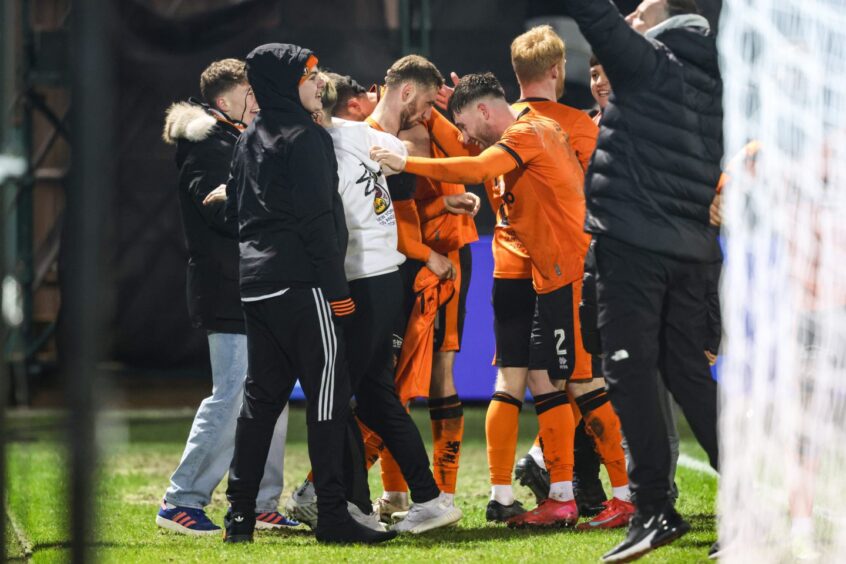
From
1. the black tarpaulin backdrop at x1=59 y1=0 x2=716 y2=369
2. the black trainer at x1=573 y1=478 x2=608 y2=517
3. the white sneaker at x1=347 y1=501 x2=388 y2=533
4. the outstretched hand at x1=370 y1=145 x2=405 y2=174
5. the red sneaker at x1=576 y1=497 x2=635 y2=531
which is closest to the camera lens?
the outstretched hand at x1=370 y1=145 x2=405 y2=174

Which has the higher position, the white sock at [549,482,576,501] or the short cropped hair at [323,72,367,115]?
the short cropped hair at [323,72,367,115]

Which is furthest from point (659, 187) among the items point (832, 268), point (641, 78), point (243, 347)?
point (243, 347)

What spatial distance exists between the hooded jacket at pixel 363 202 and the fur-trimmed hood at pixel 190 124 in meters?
0.59

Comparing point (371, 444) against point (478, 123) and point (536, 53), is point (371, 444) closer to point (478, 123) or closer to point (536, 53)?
point (478, 123)

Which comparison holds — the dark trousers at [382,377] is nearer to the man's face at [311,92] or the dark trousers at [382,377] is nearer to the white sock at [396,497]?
the white sock at [396,497]

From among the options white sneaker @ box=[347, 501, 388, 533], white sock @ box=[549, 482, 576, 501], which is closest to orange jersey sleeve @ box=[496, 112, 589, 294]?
white sock @ box=[549, 482, 576, 501]

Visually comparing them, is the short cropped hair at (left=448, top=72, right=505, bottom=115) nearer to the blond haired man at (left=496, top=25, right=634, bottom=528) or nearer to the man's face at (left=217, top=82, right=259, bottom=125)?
the blond haired man at (left=496, top=25, right=634, bottom=528)

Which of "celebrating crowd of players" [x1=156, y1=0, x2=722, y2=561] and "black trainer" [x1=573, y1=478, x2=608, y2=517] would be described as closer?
"celebrating crowd of players" [x1=156, y1=0, x2=722, y2=561]

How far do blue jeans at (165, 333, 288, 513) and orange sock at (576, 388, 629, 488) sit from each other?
1.32 m

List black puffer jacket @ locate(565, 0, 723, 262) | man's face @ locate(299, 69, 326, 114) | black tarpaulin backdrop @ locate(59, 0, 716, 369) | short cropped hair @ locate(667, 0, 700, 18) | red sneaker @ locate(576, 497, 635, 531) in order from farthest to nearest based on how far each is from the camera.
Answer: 1. black tarpaulin backdrop @ locate(59, 0, 716, 369)
2. red sneaker @ locate(576, 497, 635, 531)
3. man's face @ locate(299, 69, 326, 114)
4. short cropped hair @ locate(667, 0, 700, 18)
5. black puffer jacket @ locate(565, 0, 723, 262)

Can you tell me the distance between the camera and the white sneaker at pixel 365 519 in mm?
4895

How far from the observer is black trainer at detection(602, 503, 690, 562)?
3.81 meters

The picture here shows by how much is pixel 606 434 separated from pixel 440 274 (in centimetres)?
95

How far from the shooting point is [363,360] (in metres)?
4.83
